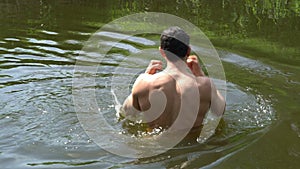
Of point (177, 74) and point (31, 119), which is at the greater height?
point (177, 74)

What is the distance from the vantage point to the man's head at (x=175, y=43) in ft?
14.6

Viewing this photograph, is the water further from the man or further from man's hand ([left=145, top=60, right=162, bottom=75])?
man's hand ([left=145, top=60, right=162, bottom=75])

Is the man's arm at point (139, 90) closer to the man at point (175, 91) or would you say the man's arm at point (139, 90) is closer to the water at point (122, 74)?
the man at point (175, 91)

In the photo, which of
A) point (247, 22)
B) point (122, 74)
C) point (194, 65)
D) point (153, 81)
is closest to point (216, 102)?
point (194, 65)

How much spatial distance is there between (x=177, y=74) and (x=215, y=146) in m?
0.84

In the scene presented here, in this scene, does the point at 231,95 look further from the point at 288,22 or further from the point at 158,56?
the point at 288,22

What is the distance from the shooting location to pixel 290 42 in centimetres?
927

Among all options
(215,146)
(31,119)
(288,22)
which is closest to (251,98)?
(215,146)

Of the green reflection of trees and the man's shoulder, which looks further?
the green reflection of trees

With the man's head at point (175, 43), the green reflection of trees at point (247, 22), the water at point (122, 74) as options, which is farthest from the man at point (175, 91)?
the green reflection of trees at point (247, 22)

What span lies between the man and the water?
1.04ft

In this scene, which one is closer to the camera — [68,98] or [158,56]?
[68,98]

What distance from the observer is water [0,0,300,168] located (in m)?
4.49

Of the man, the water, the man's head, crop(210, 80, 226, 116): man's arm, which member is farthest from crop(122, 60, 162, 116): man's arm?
crop(210, 80, 226, 116): man's arm
